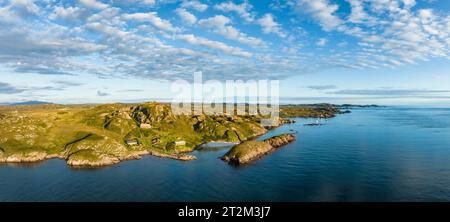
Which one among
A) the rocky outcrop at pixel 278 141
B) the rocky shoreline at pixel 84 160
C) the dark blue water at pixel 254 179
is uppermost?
the rocky outcrop at pixel 278 141

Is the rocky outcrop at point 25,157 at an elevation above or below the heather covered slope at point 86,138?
below

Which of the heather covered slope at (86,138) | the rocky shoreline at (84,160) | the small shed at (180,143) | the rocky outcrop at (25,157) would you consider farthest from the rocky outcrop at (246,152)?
the rocky outcrop at (25,157)

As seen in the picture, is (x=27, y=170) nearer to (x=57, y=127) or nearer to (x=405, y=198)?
(x=57, y=127)

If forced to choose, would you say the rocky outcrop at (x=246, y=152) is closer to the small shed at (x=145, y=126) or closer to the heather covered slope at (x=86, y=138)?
the heather covered slope at (x=86, y=138)

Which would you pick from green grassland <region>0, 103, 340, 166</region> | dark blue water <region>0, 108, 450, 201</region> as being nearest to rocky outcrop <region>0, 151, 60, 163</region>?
green grassland <region>0, 103, 340, 166</region>

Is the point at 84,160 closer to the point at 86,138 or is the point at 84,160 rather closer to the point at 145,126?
the point at 86,138

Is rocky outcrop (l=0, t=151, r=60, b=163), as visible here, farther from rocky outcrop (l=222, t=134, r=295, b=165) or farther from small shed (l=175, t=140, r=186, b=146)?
rocky outcrop (l=222, t=134, r=295, b=165)

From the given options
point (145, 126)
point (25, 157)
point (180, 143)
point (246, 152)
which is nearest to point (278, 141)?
point (246, 152)

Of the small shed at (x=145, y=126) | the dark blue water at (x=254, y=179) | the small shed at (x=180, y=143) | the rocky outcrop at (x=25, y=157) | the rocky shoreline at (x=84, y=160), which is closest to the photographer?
the dark blue water at (x=254, y=179)

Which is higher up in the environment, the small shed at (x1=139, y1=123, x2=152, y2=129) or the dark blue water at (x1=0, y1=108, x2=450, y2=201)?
Answer: the small shed at (x1=139, y1=123, x2=152, y2=129)
